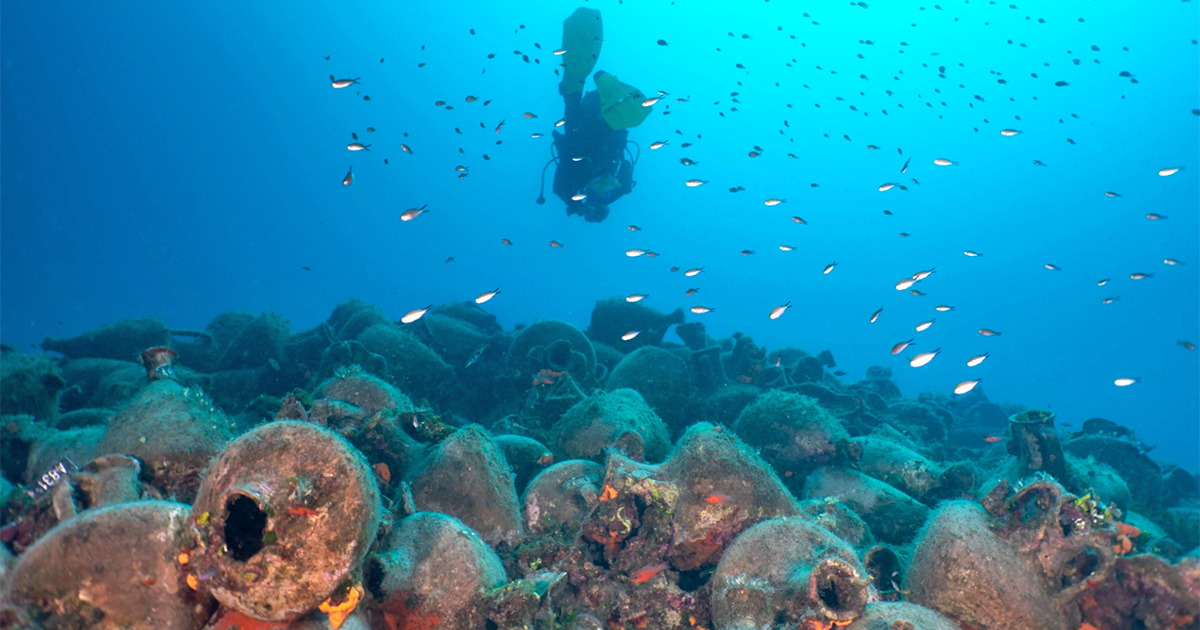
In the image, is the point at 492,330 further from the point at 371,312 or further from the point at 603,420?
the point at 603,420

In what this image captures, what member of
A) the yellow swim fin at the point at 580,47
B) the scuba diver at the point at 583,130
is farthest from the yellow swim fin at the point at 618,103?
the yellow swim fin at the point at 580,47

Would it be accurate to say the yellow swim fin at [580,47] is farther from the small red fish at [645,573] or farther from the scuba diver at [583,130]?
the small red fish at [645,573]

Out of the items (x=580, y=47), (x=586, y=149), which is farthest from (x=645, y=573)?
(x=580, y=47)

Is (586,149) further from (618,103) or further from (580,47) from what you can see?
(580,47)

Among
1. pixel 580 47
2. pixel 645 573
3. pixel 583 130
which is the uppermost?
pixel 580 47

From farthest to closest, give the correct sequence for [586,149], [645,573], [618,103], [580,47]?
1. [586,149]
2. [580,47]
3. [618,103]
4. [645,573]

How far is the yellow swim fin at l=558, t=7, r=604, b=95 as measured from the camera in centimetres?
1916

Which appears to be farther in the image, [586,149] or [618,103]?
[586,149]

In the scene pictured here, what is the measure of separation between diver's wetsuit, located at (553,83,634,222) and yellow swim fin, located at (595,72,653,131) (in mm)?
1002

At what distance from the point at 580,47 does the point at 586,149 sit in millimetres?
3918

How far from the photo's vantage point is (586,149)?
19.3m

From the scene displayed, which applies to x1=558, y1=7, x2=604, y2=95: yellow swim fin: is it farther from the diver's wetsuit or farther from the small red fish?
the small red fish

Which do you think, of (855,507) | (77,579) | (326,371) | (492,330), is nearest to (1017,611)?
(855,507)

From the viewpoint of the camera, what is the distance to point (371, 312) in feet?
47.7
